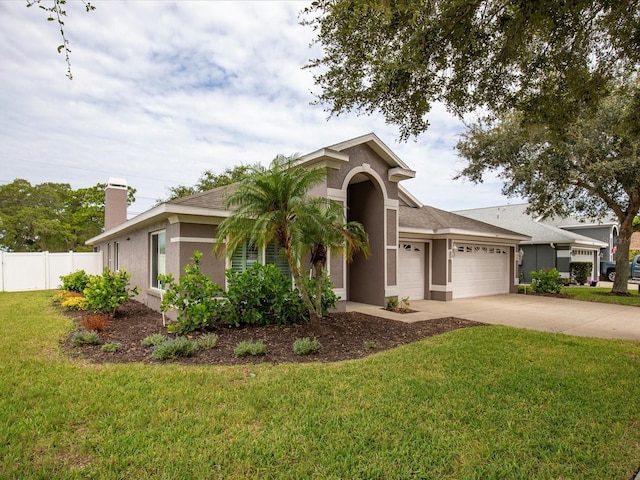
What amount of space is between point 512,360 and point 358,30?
5.75 m

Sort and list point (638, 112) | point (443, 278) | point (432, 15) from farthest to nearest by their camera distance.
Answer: point (443, 278) → point (638, 112) → point (432, 15)

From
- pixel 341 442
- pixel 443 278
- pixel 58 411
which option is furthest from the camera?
pixel 443 278

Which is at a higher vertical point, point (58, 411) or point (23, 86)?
point (23, 86)

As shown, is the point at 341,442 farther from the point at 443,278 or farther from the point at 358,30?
the point at 443,278

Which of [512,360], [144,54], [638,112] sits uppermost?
[144,54]

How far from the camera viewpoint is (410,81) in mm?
5723

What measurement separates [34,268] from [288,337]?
15.5 metres

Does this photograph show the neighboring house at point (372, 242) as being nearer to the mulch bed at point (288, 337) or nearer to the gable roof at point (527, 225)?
the mulch bed at point (288, 337)

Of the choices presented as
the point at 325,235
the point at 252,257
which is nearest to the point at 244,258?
the point at 252,257

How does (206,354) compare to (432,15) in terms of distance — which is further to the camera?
(206,354)

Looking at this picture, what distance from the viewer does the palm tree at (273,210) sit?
6637mm

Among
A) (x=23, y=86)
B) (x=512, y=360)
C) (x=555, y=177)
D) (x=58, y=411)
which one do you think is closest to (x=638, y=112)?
(x=512, y=360)

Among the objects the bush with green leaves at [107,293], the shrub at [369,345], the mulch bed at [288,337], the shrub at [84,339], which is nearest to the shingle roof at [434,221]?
the mulch bed at [288,337]

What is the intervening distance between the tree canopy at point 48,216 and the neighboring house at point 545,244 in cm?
3158
